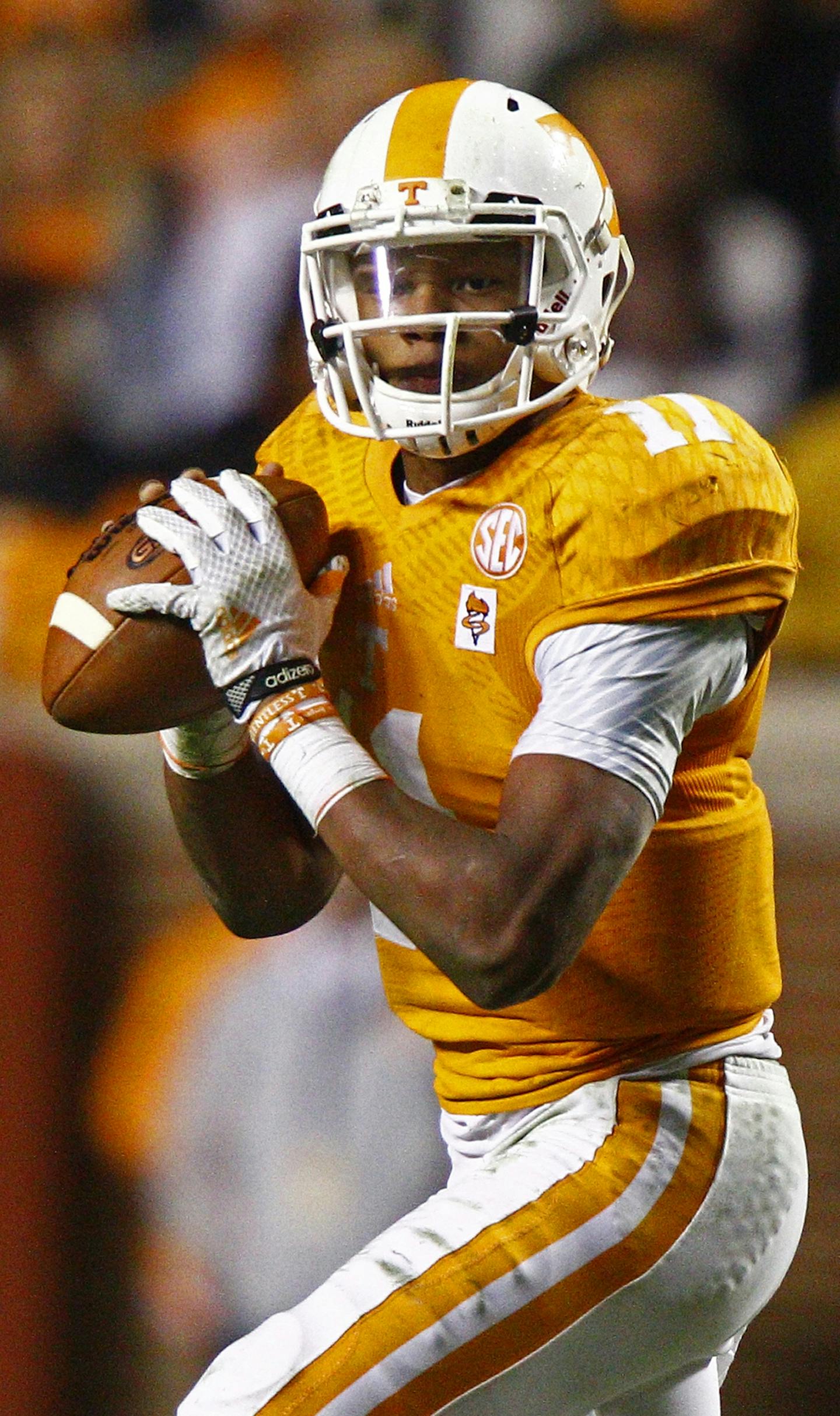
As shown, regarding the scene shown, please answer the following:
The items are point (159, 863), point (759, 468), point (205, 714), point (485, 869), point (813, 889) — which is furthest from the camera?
point (159, 863)

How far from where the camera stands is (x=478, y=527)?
1331mm

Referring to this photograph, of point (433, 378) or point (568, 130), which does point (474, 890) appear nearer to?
point (433, 378)

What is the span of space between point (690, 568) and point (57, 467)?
6.07ft

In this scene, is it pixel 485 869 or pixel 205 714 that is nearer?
pixel 485 869

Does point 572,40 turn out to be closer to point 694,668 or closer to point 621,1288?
point 694,668

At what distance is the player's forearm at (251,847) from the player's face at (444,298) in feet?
1.40

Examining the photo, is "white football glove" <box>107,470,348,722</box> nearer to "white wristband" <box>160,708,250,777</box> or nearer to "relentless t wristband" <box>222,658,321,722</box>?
"relentless t wristband" <box>222,658,321,722</box>

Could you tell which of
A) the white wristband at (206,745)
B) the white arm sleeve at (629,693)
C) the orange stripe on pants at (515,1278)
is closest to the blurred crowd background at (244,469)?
the white wristband at (206,745)

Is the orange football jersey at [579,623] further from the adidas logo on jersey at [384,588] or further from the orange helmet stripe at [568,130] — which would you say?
the orange helmet stripe at [568,130]

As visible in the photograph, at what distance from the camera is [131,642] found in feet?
4.35

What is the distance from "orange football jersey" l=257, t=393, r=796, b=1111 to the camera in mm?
1236

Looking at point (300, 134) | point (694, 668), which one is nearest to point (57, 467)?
point (300, 134)

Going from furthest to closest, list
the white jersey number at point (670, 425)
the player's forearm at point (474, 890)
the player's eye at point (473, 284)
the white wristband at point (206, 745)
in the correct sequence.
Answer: the white wristband at point (206, 745) < the player's eye at point (473, 284) < the white jersey number at point (670, 425) < the player's forearm at point (474, 890)

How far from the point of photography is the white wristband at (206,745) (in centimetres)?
154
